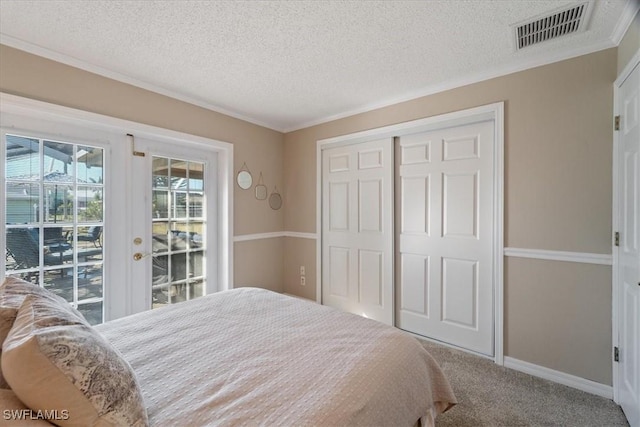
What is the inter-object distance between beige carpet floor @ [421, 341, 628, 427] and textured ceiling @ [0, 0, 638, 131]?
7.84 ft

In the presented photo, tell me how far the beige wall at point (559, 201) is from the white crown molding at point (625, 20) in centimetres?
Result: 10

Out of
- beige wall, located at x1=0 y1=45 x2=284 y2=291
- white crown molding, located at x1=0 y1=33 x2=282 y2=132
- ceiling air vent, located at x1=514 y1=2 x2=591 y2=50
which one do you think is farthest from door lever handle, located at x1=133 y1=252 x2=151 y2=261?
ceiling air vent, located at x1=514 y1=2 x2=591 y2=50

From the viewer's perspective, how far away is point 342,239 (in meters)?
3.38

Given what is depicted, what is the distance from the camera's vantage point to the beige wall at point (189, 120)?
6.33 ft

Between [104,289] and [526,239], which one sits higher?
[526,239]

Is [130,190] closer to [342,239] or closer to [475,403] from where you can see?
[342,239]

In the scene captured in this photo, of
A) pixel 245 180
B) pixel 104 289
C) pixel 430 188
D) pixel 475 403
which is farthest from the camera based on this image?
pixel 245 180

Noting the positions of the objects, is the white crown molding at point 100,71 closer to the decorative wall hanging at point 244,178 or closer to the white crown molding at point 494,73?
the decorative wall hanging at point 244,178

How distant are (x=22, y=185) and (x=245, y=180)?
73.4 inches

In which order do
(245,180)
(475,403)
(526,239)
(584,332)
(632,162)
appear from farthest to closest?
(245,180)
(526,239)
(584,332)
(475,403)
(632,162)

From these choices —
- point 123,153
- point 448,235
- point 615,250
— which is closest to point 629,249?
point 615,250

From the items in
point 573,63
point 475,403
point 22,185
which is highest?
point 573,63

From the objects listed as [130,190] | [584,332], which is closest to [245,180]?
[130,190]

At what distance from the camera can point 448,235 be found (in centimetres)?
262
